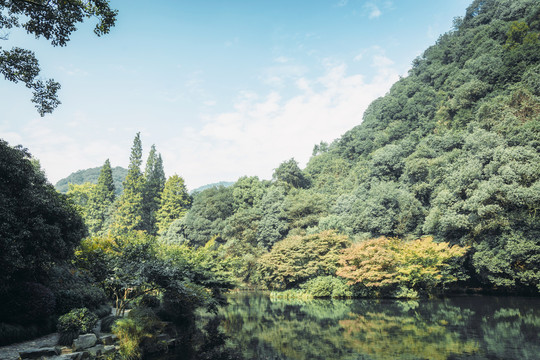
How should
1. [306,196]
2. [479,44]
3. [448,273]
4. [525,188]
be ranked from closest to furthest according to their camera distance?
1. [525,188]
2. [448,273]
3. [306,196]
4. [479,44]

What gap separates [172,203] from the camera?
4909cm

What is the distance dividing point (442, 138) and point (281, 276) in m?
19.7

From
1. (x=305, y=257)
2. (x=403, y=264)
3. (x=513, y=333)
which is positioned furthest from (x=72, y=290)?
(x=403, y=264)

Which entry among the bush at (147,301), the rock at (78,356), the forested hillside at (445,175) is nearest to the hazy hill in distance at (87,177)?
the forested hillside at (445,175)

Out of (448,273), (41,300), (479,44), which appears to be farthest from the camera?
(479,44)

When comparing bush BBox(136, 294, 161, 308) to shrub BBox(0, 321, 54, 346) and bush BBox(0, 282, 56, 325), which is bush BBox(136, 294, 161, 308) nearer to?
shrub BBox(0, 321, 54, 346)

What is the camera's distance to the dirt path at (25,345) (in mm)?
6722

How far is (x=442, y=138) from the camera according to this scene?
28.7 metres

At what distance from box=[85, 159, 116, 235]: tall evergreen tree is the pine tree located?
27.7ft

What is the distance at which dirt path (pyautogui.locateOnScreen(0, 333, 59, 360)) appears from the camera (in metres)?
6.72

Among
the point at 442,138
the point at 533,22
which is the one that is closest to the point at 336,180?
the point at 442,138

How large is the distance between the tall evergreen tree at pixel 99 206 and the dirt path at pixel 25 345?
4468 cm

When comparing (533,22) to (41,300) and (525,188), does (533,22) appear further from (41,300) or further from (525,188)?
(41,300)

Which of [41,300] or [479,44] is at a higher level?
[479,44]
